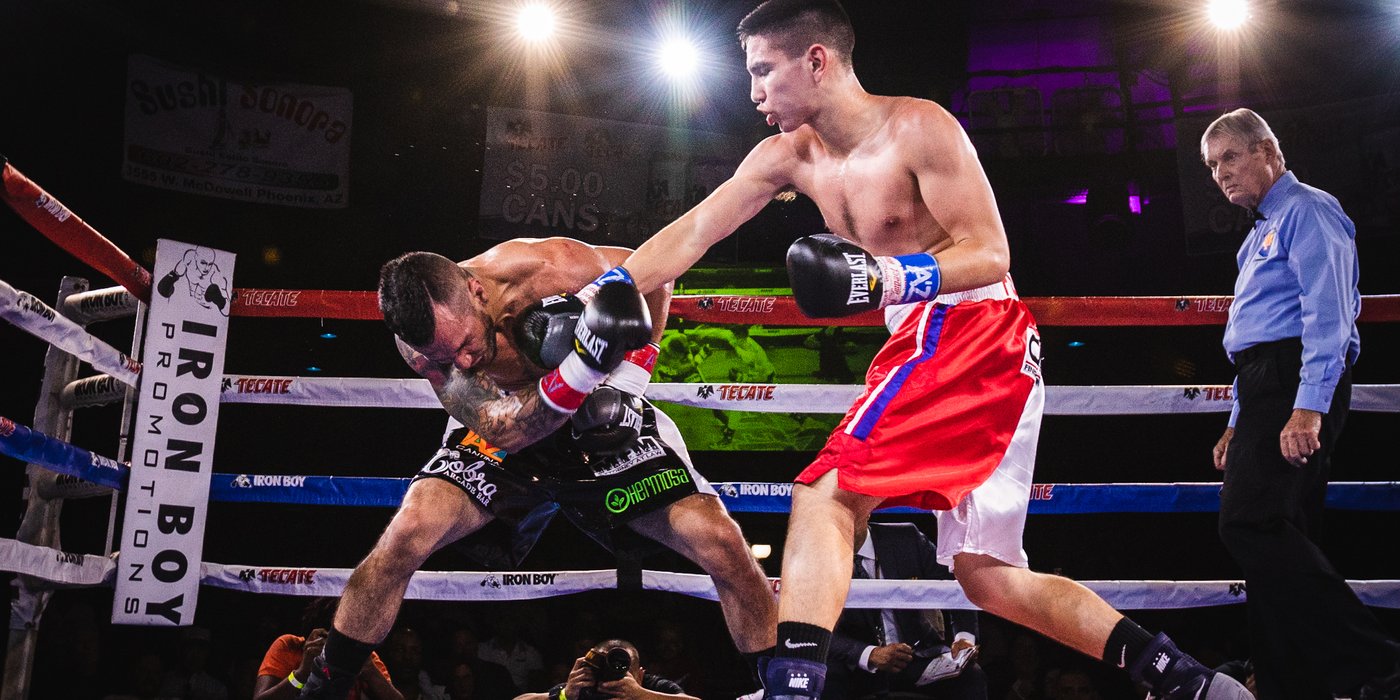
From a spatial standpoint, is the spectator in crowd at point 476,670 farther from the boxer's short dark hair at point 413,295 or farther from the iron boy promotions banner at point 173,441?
the boxer's short dark hair at point 413,295

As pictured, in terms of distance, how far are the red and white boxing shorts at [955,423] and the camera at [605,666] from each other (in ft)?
4.64

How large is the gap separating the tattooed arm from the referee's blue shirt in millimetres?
1681

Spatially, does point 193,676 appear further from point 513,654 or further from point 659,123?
point 659,123

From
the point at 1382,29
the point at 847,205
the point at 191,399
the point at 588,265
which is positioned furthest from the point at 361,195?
the point at 1382,29

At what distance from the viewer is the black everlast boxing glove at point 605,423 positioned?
2416 millimetres

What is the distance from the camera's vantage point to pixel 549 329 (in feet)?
7.84

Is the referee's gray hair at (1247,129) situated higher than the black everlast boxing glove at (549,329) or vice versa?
the referee's gray hair at (1247,129)

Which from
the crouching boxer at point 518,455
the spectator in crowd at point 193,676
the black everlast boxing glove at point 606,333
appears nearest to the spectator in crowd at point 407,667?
the spectator in crowd at point 193,676

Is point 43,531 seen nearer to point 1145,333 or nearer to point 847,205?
point 847,205

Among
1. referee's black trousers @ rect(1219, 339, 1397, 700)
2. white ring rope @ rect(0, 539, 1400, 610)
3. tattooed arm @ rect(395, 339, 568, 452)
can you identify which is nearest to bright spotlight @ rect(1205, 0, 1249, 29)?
white ring rope @ rect(0, 539, 1400, 610)

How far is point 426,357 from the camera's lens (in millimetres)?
2518

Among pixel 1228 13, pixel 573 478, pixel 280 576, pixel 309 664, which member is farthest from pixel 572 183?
pixel 573 478

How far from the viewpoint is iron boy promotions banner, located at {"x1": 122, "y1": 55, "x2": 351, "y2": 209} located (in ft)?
25.7

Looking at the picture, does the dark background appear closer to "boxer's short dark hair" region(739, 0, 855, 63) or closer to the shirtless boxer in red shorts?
the shirtless boxer in red shorts
